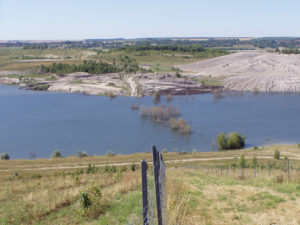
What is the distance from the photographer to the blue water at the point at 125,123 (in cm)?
3934

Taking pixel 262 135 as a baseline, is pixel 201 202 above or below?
above

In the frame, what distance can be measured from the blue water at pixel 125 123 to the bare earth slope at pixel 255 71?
6.09 m

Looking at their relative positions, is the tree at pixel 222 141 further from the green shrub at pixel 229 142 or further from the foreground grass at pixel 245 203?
the foreground grass at pixel 245 203

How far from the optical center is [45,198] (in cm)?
993

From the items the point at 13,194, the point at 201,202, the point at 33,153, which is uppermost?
the point at 201,202

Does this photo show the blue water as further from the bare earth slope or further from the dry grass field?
the dry grass field

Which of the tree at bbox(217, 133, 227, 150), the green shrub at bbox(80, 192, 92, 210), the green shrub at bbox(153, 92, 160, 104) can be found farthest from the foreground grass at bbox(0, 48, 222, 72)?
the green shrub at bbox(80, 192, 92, 210)

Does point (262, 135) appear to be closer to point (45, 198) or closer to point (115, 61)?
point (45, 198)

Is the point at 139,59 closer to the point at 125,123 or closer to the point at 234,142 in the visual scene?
the point at 125,123

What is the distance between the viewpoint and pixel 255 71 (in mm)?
83000

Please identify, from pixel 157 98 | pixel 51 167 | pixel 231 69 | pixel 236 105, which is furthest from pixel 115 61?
pixel 51 167

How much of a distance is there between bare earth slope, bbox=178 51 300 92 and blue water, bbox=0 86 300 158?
6.09 metres

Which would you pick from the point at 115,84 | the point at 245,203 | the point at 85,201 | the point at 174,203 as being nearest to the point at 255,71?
the point at 115,84

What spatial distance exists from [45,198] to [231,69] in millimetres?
82577
